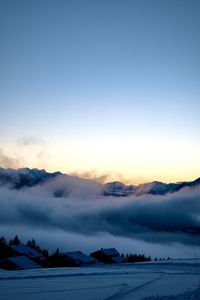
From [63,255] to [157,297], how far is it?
57.3m

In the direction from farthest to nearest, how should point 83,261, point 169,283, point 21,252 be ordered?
point 21,252, point 83,261, point 169,283

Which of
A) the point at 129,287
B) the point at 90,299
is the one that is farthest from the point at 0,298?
the point at 129,287

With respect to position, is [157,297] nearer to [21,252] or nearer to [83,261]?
[83,261]

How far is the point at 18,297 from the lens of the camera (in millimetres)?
15727

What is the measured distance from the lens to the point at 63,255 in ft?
229

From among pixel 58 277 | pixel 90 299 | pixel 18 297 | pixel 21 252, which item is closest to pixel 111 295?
pixel 90 299

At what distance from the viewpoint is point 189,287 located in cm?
1795

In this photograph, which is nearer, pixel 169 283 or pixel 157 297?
pixel 157 297

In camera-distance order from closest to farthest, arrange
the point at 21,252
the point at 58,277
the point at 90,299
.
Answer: the point at 90,299
the point at 58,277
the point at 21,252

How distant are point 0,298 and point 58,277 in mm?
8960

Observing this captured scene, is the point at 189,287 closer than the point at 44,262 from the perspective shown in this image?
Yes

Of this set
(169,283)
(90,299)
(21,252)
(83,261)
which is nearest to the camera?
(90,299)

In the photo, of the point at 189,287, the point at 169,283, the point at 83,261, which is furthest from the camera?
the point at 83,261

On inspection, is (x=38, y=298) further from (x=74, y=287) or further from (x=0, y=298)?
(x=74, y=287)
